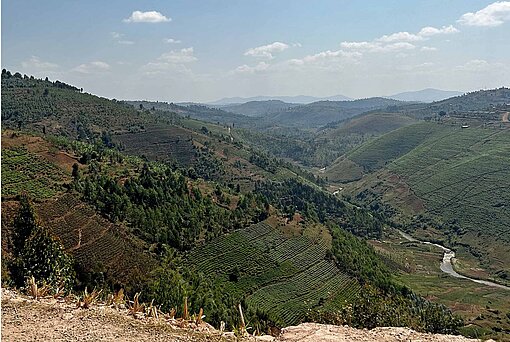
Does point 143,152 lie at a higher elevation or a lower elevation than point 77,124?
lower

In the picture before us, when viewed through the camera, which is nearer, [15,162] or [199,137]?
[15,162]

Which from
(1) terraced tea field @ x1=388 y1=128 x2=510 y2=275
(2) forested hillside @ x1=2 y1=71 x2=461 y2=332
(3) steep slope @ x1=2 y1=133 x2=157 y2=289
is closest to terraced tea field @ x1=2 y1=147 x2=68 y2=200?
(3) steep slope @ x1=2 y1=133 x2=157 y2=289

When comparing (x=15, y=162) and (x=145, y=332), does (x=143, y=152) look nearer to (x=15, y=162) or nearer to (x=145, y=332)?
(x=15, y=162)

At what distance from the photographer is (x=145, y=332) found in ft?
37.8

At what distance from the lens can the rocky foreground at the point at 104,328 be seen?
1104cm

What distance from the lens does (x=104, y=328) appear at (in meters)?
11.5

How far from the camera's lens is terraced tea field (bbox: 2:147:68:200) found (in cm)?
4194

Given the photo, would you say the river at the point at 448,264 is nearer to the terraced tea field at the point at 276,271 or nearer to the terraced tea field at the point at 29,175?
the terraced tea field at the point at 276,271

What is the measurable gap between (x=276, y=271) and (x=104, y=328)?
39.2 meters

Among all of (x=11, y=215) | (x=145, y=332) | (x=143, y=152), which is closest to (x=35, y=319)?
(x=145, y=332)

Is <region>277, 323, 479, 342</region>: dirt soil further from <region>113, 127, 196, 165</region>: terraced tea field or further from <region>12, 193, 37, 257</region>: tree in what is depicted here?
<region>113, 127, 196, 165</region>: terraced tea field

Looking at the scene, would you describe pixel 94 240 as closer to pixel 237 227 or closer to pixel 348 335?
pixel 237 227

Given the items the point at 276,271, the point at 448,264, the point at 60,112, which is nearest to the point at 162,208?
the point at 276,271

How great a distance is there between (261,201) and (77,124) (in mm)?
65101
